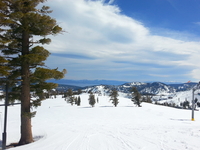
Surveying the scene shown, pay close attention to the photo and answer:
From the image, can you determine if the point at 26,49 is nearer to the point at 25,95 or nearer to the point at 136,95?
the point at 25,95

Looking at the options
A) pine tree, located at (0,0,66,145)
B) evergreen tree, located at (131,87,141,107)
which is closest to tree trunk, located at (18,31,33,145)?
pine tree, located at (0,0,66,145)

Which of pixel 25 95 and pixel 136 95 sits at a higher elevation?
pixel 25 95

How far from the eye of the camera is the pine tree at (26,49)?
9.24 meters

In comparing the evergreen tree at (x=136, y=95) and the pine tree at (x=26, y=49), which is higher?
the pine tree at (x=26, y=49)

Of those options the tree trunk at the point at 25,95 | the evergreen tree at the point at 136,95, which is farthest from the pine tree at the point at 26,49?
the evergreen tree at the point at 136,95

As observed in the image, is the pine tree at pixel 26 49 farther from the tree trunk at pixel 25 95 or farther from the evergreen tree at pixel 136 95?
the evergreen tree at pixel 136 95

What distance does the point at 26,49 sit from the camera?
992 centimetres

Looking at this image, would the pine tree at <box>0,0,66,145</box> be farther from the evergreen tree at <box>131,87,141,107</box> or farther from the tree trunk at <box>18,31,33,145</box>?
the evergreen tree at <box>131,87,141,107</box>

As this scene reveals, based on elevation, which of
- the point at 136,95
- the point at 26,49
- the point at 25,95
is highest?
the point at 26,49

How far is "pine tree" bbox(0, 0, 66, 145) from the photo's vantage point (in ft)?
30.3

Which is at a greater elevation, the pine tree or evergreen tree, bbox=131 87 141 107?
the pine tree

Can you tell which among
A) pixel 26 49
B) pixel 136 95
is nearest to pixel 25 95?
pixel 26 49

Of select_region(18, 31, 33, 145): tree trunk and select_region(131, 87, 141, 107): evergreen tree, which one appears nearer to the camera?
select_region(18, 31, 33, 145): tree trunk

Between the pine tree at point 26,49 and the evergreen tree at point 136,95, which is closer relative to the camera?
the pine tree at point 26,49
